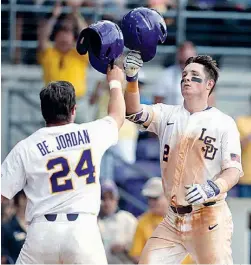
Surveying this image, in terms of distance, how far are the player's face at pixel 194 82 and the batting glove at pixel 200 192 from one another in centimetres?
83

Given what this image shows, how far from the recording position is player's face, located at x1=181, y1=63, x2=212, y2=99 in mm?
7941

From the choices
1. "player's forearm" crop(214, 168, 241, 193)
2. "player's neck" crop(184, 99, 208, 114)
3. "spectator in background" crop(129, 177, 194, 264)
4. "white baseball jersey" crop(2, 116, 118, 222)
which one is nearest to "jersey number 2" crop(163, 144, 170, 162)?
"player's neck" crop(184, 99, 208, 114)

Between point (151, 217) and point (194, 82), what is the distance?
2.92m

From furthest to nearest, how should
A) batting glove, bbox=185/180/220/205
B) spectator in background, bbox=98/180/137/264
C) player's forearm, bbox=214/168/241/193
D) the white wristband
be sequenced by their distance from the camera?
1. spectator in background, bbox=98/180/137/264
2. the white wristband
3. player's forearm, bbox=214/168/241/193
4. batting glove, bbox=185/180/220/205

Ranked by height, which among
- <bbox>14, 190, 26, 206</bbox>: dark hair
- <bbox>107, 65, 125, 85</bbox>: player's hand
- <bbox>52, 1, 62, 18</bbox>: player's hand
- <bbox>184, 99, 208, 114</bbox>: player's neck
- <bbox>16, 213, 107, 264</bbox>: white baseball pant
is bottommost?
<bbox>14, 190, 26, 206</bbox>: dark hair

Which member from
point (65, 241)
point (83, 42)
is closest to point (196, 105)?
point (83, 42)

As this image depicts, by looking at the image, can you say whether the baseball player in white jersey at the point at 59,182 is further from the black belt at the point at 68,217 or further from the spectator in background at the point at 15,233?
the spectator in background at the point at 15,233

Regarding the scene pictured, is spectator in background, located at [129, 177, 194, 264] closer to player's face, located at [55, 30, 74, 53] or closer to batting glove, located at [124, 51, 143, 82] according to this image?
player's face, located at [55, 30, 74, 53]

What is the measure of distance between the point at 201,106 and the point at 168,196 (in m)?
0.74

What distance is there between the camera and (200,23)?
13695 millimetres

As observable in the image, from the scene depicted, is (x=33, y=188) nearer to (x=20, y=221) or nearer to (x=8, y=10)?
(x=20, y=221)

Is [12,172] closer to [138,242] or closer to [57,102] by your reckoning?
[57,102]

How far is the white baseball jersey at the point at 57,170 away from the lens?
23.6 feet

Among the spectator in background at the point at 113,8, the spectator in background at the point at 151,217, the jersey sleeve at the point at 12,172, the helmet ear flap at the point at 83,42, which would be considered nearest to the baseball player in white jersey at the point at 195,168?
the helmet ear flap at the point at 83,42
